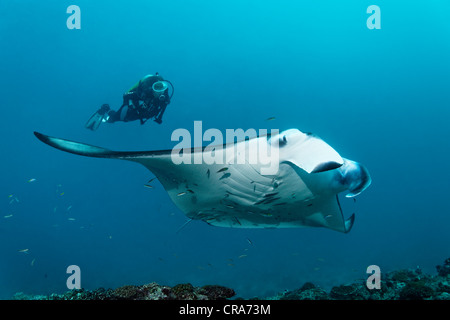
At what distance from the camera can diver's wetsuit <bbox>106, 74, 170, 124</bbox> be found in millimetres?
9523

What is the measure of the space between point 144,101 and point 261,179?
8.02m

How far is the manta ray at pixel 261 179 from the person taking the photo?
2.42 meters

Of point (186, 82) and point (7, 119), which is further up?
point (186, 82)

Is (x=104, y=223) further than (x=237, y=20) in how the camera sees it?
Yes

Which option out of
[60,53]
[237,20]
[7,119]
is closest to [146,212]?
[7,119]

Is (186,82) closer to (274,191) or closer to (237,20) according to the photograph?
(237,20)

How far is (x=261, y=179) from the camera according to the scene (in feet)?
9.34

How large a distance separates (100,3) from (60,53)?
11560 mm

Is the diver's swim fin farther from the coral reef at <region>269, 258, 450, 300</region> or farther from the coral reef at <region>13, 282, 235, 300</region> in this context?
the coral reef at <region>269, 258, 450, 300</region>

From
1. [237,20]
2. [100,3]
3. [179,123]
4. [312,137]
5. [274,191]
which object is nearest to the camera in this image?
[312,137]

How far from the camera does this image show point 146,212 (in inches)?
2053

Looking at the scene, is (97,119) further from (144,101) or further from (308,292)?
(308,292)

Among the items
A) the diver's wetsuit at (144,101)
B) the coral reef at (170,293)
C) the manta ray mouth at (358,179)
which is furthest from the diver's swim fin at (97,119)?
the manta ray mouth at (358,179)

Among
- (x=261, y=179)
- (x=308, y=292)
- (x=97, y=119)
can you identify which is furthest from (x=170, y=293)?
(x=97, y=119)
